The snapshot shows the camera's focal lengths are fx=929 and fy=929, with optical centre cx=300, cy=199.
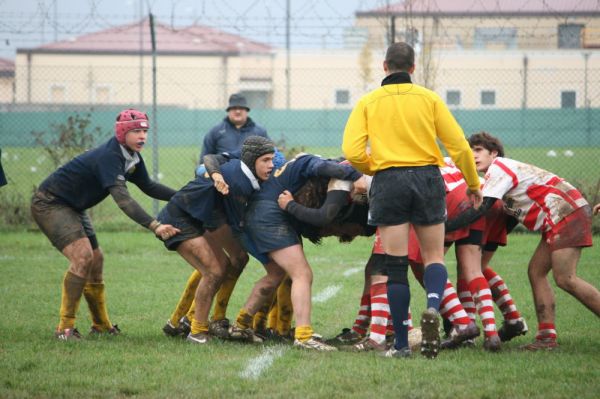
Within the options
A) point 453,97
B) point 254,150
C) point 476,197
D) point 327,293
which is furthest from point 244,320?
point 453,97

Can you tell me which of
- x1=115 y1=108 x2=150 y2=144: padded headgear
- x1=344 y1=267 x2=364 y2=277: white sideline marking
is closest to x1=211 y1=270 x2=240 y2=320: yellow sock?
x1=115 y1=108 x2=150 y2=144: padded headgear

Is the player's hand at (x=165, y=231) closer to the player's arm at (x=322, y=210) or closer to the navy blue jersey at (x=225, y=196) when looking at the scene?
the navy blue jersey at (x=225, y=196)

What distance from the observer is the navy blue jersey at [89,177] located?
7294 mm

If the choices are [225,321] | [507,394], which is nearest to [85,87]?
[225,321]

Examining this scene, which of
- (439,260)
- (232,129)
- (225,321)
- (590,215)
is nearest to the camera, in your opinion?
(439,260)

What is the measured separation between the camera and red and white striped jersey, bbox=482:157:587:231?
6789 millimetres

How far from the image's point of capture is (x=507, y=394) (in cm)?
521

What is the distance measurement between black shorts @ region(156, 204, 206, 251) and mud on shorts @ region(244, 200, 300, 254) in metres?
0.47

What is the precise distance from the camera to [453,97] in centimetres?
3541

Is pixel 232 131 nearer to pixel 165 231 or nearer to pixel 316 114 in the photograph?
pixel 165 231

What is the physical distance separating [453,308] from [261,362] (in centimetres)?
154

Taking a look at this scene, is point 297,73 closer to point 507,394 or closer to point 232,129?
point 232,129

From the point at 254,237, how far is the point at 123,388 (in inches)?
77.8

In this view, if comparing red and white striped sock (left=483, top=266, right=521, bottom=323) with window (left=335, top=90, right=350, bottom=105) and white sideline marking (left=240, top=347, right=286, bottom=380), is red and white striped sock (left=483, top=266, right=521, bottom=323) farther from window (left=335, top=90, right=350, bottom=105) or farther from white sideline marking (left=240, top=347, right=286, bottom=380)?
window (left=335, top=90, right=350, bottom=105)
